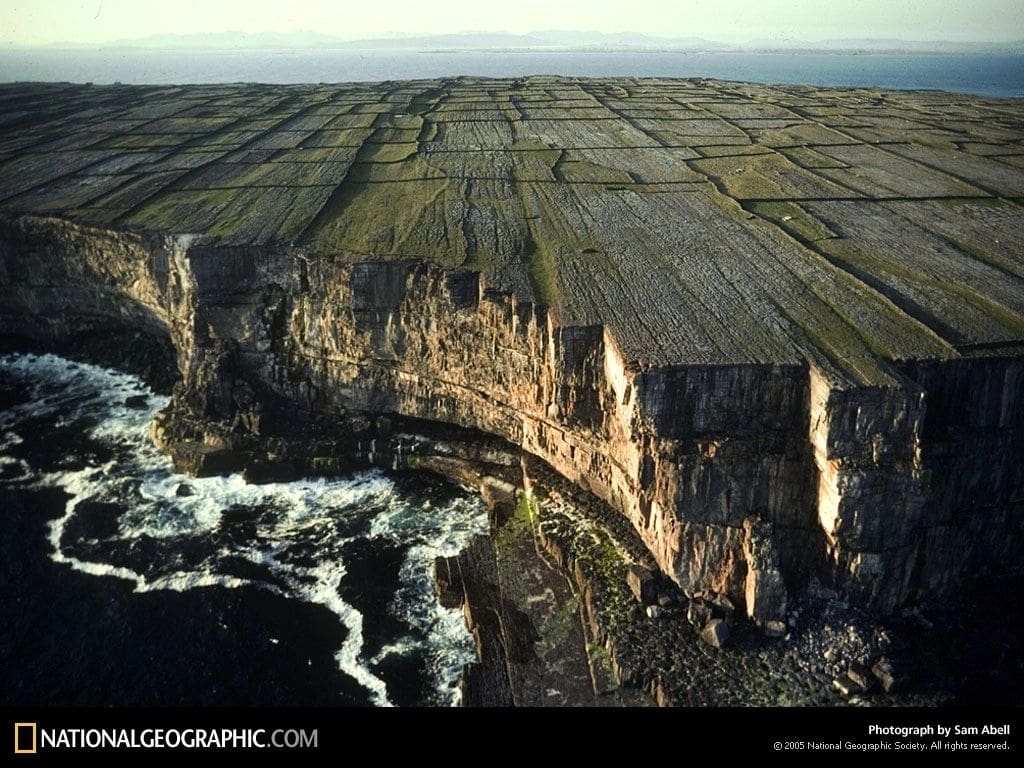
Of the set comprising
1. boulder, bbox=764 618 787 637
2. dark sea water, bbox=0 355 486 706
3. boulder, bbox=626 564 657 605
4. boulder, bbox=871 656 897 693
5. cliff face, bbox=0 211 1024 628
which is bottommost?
dark sea water, bbox=0 355 486 706

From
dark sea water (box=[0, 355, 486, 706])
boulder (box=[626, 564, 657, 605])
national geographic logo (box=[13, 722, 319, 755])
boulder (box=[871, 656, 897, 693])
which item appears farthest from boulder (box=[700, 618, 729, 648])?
national geographic logo (box=[13, 722, 319, 755])

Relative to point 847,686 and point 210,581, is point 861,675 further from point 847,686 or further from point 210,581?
point 210,581

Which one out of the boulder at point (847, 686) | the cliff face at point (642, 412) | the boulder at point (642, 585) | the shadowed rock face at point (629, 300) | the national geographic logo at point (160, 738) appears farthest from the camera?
the boulder at point (642, 585)

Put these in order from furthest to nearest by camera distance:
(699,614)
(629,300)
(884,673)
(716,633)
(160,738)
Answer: (629,300) < (699,614) < (716,633) < (884,673) < (160,738)

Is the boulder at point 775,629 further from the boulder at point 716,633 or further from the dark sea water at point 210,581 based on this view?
the dark sea water at point 210,581

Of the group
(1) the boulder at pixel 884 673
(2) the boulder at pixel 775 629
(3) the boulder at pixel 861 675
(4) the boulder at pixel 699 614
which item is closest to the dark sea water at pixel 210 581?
(4) the boulder at pixel 699 614

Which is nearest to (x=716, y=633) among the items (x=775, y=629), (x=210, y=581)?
(x=775, y=629)

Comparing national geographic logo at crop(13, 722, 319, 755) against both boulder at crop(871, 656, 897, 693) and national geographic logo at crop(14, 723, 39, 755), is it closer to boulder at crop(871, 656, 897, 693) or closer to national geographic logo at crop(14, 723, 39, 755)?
national geographic logo at crop(14, 723, 39, 755)
